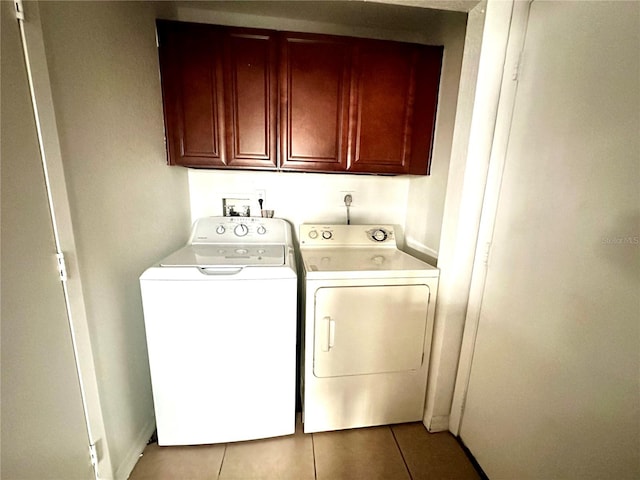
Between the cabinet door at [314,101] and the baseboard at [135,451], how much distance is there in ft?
5.44

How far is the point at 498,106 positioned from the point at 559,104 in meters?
0.27

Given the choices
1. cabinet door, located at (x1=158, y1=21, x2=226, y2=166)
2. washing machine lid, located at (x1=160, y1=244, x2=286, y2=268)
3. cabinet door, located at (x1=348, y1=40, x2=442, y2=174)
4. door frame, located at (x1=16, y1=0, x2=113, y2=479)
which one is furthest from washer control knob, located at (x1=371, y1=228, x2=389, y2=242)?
door frame, located at (x1=16, y1=0, x2=113, y2=479)

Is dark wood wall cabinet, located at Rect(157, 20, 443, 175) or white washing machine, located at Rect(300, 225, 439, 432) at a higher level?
dark wood wall cabinet, located at Rect(157, 20, 443, 175)

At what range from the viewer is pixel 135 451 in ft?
4.19

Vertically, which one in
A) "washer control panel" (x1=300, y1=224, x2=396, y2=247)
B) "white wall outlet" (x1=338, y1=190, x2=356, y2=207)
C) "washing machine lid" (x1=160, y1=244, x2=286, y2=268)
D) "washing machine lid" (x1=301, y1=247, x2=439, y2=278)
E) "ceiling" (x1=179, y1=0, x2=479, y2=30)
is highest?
"ceiling" (x1=179, y1=0, x2=479, y2=30)

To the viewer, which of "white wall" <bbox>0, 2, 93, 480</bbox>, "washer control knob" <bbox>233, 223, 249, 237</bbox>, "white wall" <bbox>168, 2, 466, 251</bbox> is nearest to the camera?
"white wall" <bbox>0, 2, 93, 480</bbox>

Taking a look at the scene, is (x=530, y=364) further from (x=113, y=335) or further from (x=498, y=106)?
→ (x=113, y=335)

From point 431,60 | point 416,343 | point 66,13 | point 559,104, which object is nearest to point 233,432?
point 416,343

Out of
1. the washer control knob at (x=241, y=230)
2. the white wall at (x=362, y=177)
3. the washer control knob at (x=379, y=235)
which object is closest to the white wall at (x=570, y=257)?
the white wall at (x=362, y=177)

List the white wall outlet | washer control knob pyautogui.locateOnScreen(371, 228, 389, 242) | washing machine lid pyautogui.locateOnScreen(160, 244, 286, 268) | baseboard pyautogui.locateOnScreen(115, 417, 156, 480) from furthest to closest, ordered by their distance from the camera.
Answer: the white wall outlet, washer control knob pyautogui.locateOnScreen(371, 228, 389, 242), washing machine lid pyautogui.locateOnScreen(160, 244, 286, 268), baseboard pyautogui.locateOnScreen(115, 417, 156, 480)

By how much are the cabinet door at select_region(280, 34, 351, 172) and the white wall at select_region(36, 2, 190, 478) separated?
725 mm

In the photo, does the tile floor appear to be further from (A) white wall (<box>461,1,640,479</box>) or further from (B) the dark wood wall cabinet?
(B) the dark wood wall cabinet

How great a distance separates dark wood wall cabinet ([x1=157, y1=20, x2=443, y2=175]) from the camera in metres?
1.44

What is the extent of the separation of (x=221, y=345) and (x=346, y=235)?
1.04m
